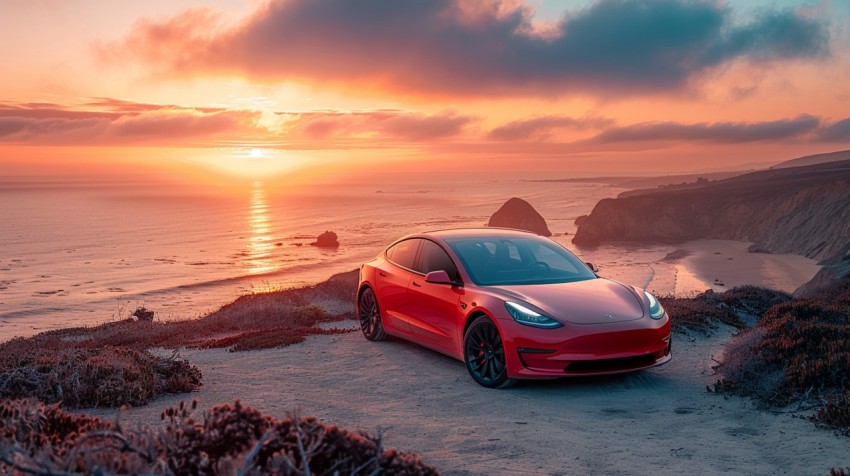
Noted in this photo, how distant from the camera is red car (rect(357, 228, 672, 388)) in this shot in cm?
818

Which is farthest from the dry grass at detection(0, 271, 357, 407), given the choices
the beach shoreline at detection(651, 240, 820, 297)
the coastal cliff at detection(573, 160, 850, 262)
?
the coastal cliff at detection(573, 160, 850, 262)

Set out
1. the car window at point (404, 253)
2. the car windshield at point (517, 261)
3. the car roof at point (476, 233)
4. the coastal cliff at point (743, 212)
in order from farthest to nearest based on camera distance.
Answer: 1. the coastal cliff at point (743, 212)
2. the car window at point (404, 253)
3. the car roof at point (476, 233)
4. the car windshield at point (517, 261)

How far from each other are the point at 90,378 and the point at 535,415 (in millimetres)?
5160

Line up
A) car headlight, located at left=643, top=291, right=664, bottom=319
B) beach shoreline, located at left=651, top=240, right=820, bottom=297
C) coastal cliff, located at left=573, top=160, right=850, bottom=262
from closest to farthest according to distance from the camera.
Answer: car headlight, located at left=643, top=291, right=664, bottom=319, beach shoreline, located at left=651, top=240, right=820, bottom=297, coastal cliff, located at left=573, top=160, right=850, bottom=262

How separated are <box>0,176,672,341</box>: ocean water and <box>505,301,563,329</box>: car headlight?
59.1 feet

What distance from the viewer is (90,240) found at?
200 ft

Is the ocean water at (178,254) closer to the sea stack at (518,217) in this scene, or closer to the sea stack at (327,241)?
the sea stack at (327,241)

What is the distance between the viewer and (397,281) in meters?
10.9

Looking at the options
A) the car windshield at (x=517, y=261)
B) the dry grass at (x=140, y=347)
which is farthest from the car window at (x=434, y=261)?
the dry grass at (x=140, y=347)

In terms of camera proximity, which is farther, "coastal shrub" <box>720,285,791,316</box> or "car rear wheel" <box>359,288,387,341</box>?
"coastal shrub" <box>720,285,791,316</box>

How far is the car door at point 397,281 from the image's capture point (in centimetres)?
1063

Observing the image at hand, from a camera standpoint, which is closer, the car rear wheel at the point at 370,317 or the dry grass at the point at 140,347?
the dry grass at the point at 140,347

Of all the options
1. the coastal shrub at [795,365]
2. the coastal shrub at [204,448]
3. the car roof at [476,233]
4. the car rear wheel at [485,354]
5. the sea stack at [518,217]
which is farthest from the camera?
the sea stack at [518,217]

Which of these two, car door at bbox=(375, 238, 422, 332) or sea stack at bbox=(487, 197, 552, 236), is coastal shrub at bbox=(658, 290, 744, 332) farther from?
sea stack at bbox=(487, 197, 552, 236)
